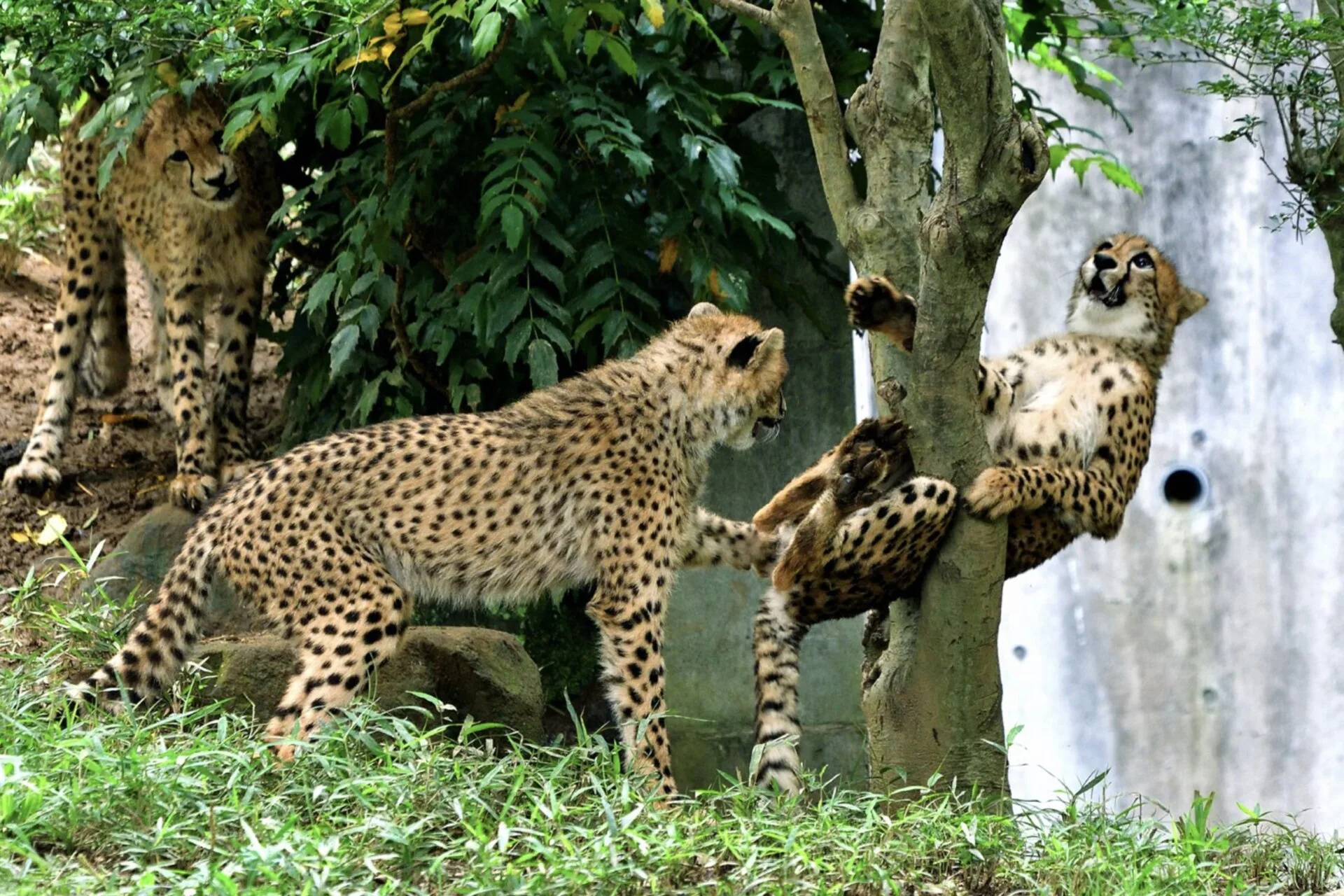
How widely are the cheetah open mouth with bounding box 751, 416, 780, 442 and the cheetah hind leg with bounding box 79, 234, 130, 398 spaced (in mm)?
3443

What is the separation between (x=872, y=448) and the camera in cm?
421

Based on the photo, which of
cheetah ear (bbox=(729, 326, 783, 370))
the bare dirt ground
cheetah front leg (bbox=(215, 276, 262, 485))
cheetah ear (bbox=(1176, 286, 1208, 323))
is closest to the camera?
cheetah ear (bbox=(1176, 286, 1208, 323))

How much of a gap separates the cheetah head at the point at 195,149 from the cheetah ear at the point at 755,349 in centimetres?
271

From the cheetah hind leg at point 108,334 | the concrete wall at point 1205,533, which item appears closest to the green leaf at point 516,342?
the cheetah hind leg at point 108,334

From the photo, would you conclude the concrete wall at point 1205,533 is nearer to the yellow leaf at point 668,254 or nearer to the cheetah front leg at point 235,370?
the yellow leaf at point 668,254

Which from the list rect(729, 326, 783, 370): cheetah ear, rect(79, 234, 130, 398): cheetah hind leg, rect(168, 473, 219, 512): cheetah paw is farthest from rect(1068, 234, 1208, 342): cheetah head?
rect(79, 234, 130, 398): cheetah hind leg

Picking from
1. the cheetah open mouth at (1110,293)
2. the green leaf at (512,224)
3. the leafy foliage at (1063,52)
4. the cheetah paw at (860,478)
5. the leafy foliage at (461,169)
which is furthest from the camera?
the leafy foliage at (1063,52)

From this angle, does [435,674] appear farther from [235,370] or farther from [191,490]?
[235,370]

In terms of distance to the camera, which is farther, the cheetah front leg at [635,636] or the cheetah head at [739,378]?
the cheetah head at [739,378]

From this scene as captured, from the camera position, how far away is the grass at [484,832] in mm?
3240

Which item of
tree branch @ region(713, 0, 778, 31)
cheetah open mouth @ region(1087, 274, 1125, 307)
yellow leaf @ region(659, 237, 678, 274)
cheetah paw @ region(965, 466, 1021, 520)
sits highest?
tree branch @ region(713, 0, 778, 31)

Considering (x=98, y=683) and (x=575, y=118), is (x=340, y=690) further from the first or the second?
(x=575, y=118)

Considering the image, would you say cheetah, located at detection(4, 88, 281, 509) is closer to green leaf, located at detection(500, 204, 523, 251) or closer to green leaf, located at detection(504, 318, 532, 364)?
green leaf, located at detection(504, 318, 532, 364)

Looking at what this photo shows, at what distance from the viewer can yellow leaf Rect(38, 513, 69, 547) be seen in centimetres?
659
